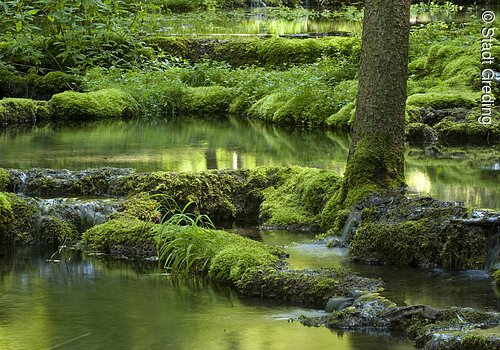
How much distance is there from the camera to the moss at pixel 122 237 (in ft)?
28.6

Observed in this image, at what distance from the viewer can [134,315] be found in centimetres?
671

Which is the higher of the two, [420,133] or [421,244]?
[420,133]

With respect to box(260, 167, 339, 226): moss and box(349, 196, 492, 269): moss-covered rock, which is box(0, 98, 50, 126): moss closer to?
box(260, 167, 339, 226): moss

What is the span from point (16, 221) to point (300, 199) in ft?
9.99

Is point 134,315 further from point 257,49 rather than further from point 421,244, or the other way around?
point 257,49

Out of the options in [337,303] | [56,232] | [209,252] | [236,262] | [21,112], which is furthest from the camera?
[21,112]

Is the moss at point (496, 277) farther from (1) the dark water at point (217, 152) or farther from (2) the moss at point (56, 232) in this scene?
(2) the moss at point (56, 232)

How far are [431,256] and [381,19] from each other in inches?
96.7

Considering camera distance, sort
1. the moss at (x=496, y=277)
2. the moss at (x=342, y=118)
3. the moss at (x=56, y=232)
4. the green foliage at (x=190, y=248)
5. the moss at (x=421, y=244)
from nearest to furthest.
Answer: the moss at (x=496, y=277)
the moss at (x=421, y=244)
the green foliage at (x=190, y=248)
the moss at (x=56, y=232)
the moss at (x=342, y=118)

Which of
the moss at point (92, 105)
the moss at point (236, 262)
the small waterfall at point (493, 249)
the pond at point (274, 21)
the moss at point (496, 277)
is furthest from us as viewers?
the pond at point (274, 21)

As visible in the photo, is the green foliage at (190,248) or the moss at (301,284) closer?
the moss at (301,284)

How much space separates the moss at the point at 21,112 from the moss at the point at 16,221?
8.65m

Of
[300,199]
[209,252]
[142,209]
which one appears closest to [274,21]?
[300,199]

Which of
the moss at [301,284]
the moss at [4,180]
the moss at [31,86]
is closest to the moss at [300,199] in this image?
the moss at [301,284]
